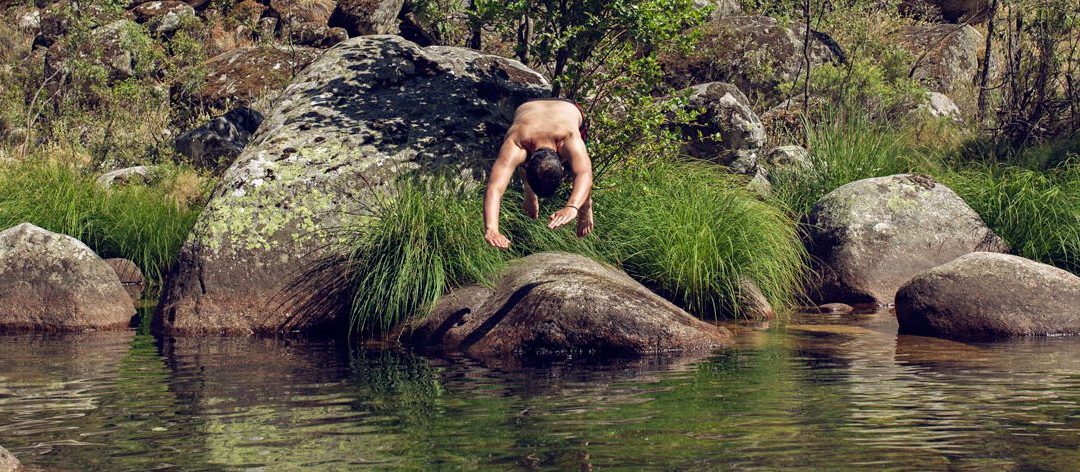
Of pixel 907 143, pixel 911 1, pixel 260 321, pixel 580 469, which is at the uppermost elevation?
pixel 911 1

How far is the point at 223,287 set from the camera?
38.8ft

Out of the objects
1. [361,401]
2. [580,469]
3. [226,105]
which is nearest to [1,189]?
[226,105]

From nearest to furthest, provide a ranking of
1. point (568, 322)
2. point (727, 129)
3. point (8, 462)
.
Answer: point (8, 462) → point (568, 322) → point (727, 129)

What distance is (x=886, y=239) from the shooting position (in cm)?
1366

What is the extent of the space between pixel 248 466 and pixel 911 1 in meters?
29.5

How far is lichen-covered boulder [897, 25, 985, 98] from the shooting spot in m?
25.8

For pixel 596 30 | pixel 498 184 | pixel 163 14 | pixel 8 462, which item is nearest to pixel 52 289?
pixel 498 184

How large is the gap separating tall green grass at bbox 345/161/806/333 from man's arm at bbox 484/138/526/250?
1.30 m

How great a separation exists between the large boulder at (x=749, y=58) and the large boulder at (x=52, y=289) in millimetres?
12506

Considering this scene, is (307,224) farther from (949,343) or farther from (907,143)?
(907,143)

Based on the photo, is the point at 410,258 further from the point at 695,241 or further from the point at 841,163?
the point at 841,163

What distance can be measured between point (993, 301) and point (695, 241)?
3015 millimetres

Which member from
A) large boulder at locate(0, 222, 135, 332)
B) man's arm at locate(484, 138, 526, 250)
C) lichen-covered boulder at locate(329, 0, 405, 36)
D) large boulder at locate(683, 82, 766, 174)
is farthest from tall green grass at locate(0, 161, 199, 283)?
lichen-covered boulder at locate(329, 0, 405, 36)

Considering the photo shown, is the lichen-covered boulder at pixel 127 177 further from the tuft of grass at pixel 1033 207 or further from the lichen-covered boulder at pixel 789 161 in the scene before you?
the tuft of grass at pixel 1033 207
